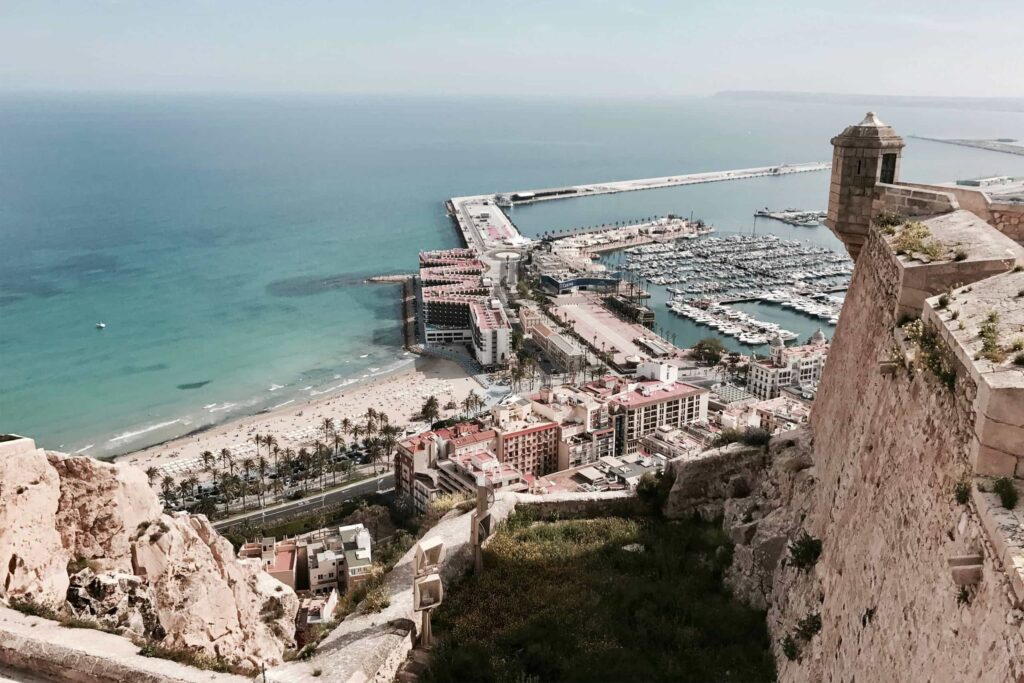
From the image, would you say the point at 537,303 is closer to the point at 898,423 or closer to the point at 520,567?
the point at 520,567

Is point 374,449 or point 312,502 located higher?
point 374,449

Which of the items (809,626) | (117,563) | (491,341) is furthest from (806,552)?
(491,341)

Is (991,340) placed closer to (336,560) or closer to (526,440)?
(336,560)

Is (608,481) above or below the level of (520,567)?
below

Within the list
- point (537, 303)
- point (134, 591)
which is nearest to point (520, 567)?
point (134, 591)

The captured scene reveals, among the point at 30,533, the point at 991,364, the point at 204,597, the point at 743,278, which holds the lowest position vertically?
the point at 743,278

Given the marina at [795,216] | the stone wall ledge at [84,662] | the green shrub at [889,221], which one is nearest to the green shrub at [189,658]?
the stone wall ledge at [84,662]
